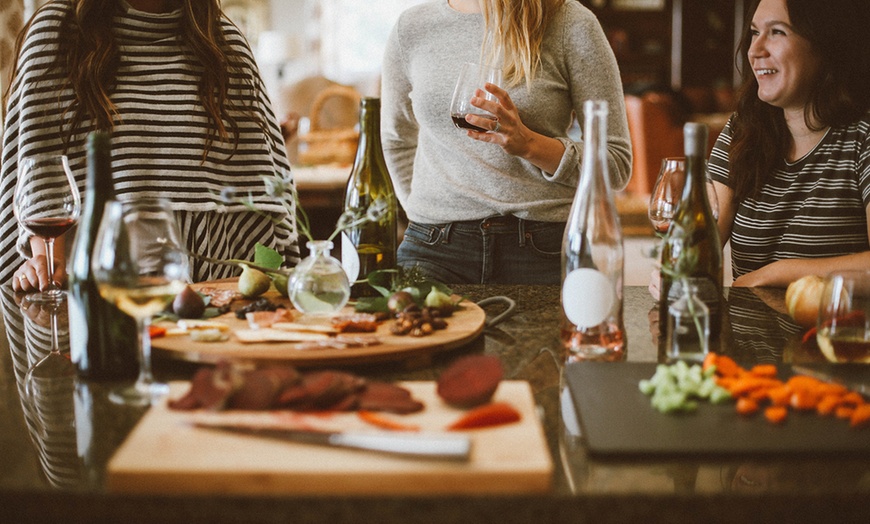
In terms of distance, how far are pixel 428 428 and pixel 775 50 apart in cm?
135

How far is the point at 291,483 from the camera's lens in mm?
673

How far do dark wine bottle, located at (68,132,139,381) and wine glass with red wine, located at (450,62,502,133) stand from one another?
66cm

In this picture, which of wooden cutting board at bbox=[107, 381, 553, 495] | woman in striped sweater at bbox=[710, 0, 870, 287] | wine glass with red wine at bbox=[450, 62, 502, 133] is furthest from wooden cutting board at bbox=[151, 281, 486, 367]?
woman in striped sweater at bbox=[710, 0, 870, 287]

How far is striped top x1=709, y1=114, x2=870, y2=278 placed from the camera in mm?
1748

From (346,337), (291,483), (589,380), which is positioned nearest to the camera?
(291,483)

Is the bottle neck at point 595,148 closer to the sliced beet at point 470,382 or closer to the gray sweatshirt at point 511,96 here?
the sliced beet at point 470,382

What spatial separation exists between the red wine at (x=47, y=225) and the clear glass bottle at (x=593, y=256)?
2.58 feet

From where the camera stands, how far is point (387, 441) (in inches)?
27.9

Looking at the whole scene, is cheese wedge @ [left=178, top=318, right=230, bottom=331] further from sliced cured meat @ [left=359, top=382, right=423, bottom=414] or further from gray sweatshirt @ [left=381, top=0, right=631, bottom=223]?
gray sweatshirt @ [left=381, top=0, right=631, bottom=223]

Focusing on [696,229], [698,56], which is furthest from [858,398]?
[698,56]

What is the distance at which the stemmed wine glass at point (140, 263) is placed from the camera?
0.84 meters

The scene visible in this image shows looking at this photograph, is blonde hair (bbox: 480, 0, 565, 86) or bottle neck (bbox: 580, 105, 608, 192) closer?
bottle neck (bbox: 580, 105, 608, 192)

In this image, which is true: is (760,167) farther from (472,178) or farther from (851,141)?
(472,178)

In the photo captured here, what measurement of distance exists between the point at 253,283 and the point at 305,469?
2.21ft
